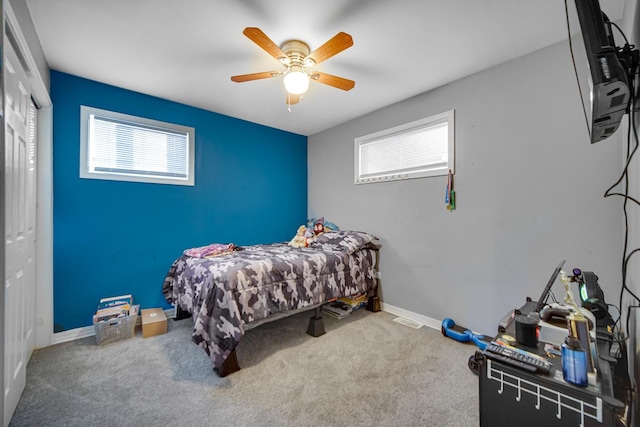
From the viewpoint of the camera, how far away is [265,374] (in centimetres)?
197

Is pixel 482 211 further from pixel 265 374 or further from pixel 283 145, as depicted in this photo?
pixel 283 145

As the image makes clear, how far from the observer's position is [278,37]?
199cm

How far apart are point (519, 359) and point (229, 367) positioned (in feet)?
5.98

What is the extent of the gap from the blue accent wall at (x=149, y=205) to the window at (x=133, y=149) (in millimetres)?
68

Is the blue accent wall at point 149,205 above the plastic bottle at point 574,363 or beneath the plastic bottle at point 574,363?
above

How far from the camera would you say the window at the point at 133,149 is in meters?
2.64

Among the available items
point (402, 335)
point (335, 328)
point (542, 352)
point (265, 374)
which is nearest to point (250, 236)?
point (335, 328)

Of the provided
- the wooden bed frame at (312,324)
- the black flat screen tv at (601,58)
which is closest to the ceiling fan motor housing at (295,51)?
the black flat screen tv at (601,58)

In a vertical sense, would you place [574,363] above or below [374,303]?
above

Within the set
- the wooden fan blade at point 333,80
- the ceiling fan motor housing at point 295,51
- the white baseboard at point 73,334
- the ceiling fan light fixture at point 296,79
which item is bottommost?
the white baseboard at point 73,334

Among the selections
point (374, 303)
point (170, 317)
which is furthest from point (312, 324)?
point (170, 317)

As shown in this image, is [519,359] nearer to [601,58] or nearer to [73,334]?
[601,58]

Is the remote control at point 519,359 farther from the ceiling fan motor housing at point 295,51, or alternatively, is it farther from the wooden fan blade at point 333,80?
the ceiling fan motor housing at point 295,51

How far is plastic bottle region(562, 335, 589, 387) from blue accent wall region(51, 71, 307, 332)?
131 inches
